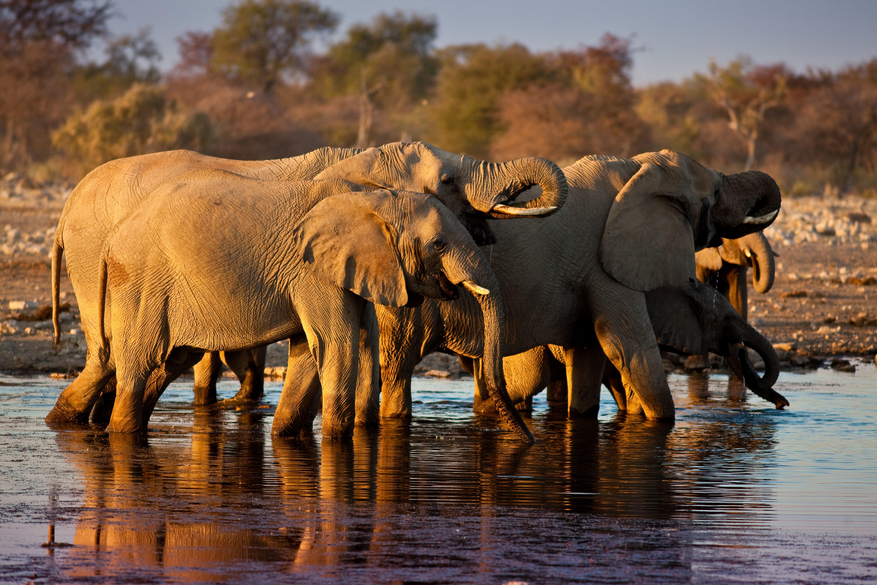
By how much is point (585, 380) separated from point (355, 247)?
253cm

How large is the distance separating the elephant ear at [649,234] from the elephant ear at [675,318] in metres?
0.37

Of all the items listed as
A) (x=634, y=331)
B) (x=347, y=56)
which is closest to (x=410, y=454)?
(x=634, y=331)

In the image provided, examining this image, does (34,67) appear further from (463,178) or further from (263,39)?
(463,178)

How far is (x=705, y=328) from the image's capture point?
9094mm

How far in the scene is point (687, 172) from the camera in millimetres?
8773

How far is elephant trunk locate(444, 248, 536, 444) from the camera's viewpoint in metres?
6.96

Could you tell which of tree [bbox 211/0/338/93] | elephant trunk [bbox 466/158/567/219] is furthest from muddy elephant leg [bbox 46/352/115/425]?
tree [bbox 211/0/338/93]

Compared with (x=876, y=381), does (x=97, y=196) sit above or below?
above

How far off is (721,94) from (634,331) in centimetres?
3891

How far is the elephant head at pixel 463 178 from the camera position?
7.54 metres

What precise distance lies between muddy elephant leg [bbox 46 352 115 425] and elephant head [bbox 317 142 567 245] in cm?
176

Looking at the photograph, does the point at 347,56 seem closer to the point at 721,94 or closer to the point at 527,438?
the point at 721,94

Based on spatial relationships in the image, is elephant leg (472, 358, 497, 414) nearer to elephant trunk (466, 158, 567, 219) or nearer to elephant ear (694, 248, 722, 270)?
elephant trunk (466, 158, 567, 219)

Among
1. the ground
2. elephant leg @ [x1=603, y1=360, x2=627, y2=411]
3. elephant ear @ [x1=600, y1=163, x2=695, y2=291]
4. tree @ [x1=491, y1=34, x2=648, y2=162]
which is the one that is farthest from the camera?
tree @ [x1=491, y1=34, x2=648, y2=162]
